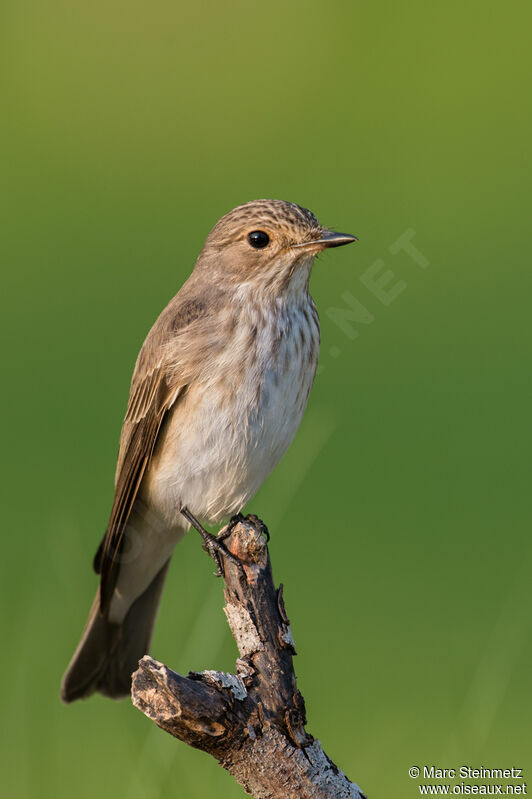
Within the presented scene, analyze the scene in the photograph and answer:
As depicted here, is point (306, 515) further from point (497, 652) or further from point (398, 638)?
point (497, 652)

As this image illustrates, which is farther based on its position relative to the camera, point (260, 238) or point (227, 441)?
point (260, 238)

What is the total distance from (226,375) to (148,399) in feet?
1.54

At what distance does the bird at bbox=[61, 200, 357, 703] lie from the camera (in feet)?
17.1

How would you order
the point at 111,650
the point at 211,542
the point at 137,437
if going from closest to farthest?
1. the point at 211,542
2. the point at 137,437
3. the point at 111,650

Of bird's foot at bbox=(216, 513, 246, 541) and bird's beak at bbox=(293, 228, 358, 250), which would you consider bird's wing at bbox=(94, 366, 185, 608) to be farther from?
bird's beak at bbox=(293, 228, 358, 250)

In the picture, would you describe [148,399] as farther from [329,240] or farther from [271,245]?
[329,240]

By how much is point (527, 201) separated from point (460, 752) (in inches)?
289

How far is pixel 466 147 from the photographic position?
11.8m

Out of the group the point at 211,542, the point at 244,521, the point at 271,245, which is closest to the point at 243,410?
the point at 244,521

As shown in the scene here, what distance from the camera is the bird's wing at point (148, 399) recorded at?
17.6 ft

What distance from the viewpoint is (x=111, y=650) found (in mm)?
6172

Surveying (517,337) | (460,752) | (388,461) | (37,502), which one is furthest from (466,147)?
(460,752)

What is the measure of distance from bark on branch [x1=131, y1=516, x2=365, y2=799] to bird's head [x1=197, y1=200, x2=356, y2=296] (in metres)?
1.71

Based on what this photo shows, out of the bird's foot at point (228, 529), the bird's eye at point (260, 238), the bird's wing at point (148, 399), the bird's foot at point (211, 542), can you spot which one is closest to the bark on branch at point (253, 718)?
the bird's foot at point (211, 542)
